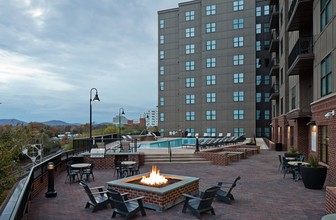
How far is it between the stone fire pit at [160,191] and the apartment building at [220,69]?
37125 millimetres

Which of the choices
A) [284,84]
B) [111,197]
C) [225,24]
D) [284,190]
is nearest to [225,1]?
[225,24]

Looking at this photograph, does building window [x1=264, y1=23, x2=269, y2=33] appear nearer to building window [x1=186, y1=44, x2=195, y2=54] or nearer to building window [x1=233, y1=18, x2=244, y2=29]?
building window [x1=233, y1=18, x2=244, y2=29]

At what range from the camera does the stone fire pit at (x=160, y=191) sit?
8.16 m

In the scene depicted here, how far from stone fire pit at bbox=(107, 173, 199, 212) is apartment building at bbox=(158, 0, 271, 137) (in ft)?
122

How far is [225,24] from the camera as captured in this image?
4603cm

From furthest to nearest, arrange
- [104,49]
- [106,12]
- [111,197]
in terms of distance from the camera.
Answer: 1. [104,49]
2. [106,12]
3. [111,197]

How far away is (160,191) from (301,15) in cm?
1468

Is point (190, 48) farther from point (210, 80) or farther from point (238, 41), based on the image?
point (238, 41)

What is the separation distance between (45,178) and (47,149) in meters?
25.3

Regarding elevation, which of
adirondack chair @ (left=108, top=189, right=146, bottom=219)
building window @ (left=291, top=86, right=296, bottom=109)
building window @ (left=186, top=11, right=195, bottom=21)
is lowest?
adirondack chair @ (left=108, top=189, right=146, bottom=219)

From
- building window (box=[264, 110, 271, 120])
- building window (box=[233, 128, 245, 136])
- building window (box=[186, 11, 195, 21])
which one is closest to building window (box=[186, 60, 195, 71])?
building window (box=[186, 11, 195, 21])

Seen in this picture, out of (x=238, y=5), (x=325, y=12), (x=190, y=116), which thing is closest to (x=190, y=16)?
(x=238, y=5)

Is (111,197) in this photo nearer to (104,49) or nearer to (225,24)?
(225,24)

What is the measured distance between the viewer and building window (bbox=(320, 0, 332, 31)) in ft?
40.4
